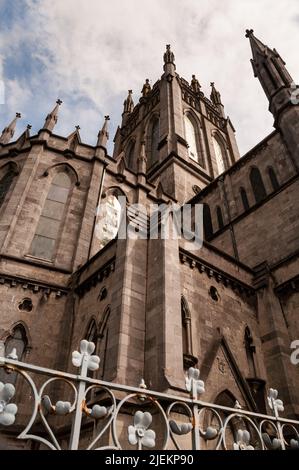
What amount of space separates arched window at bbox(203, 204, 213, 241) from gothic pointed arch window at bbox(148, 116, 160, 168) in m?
11.6

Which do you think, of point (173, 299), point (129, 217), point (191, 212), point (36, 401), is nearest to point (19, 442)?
point (173, 299)

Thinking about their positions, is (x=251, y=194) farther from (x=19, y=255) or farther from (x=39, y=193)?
(x=19, y=255)

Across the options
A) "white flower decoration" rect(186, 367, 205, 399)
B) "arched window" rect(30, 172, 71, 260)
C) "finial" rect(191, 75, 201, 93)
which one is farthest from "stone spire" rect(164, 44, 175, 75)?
"white flower decoration" rect(186, 367, 205, 399)

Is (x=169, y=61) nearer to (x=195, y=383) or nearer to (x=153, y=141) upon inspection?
(x=153, y=141)

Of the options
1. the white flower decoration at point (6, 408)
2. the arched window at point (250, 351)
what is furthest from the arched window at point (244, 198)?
the white flower decoration at point (6, 408)

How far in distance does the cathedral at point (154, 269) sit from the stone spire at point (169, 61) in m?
15.8

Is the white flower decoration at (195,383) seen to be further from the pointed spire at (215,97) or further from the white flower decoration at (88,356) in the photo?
the pointed spire at (215,97)

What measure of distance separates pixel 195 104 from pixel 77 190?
25929 millimetres

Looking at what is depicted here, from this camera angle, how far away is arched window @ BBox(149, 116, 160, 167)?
3216 centimetres

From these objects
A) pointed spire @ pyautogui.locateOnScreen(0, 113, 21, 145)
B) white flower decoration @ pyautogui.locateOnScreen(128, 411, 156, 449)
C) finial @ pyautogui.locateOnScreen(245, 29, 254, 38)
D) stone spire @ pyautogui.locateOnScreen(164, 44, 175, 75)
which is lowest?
white flower decoration @ pyautogui.locateOnScreen(128, 411, 156, 449)

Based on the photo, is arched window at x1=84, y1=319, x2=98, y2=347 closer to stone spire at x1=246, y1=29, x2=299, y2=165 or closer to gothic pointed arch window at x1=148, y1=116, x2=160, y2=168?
stone spire at x1=246, y1=29, x2=299, y2=165

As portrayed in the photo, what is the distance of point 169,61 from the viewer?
130 ft

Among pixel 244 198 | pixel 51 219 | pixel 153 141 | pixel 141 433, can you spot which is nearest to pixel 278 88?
pixel 244 198

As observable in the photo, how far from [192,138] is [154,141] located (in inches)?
149
